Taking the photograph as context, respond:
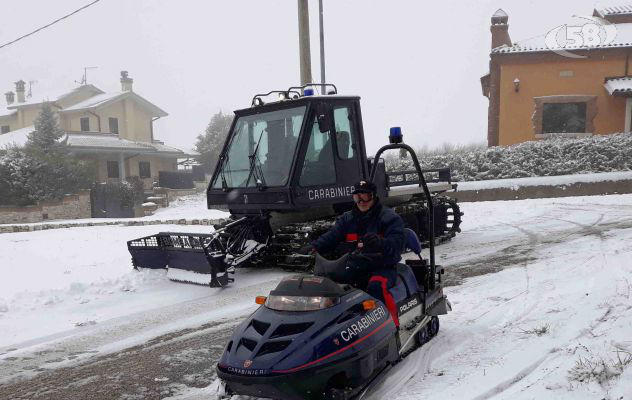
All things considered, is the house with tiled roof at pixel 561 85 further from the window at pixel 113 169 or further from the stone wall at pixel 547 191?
the window at pixel 113 169

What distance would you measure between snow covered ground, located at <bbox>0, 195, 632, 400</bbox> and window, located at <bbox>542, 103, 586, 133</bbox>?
12094 mm

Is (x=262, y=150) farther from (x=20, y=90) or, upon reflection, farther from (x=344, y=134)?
(x=20, y=90)

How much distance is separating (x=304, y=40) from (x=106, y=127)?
2668 centimetres

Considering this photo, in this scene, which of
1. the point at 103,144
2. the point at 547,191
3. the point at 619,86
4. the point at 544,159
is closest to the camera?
the point at 547,191

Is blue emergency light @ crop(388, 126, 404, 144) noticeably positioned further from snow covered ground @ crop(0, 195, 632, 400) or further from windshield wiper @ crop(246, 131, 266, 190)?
windshield wiper @ crop(246, 131, 266, 190)

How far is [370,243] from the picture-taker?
422 cm

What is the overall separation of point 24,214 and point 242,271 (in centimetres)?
1708

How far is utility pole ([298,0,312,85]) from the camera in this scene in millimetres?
12797

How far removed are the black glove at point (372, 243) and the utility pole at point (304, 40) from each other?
938cm

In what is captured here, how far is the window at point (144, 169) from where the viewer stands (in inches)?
1334

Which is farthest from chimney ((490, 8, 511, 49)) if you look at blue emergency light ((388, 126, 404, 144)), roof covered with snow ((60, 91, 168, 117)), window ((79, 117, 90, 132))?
window ((79, 117, 90, 132))

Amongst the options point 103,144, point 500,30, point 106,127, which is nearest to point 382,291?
point 500,30

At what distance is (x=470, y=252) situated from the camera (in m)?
9.04

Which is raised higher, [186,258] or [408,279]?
[408,279]
